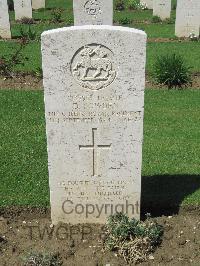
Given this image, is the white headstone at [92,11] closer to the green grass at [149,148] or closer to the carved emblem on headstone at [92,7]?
the carved emblem on headstone at [92,7]

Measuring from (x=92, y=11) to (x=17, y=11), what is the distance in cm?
738

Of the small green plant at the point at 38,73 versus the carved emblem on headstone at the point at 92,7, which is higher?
the carved emblem on headstone at the point at 92,7

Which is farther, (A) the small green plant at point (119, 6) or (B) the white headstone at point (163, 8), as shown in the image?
(A) the small green plant at point (119, 6)

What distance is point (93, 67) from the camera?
Result: 4.63 meters

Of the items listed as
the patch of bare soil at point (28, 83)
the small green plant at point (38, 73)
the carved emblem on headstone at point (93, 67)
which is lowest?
the patch of bare soil at point (28, 83)

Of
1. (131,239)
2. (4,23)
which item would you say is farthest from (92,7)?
(131,239)

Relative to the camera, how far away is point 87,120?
4859 millimetres

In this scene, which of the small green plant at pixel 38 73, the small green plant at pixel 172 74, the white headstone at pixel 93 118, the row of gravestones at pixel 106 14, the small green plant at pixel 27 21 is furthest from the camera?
the small green plant at pixel 27 21

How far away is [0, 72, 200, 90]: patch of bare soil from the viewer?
11.2 metres

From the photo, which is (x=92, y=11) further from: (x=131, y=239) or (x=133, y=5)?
(x=131, y=239)

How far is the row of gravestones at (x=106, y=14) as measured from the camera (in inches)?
554

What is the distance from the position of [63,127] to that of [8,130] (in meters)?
3.78

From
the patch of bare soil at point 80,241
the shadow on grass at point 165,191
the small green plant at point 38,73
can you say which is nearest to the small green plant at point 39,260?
the patch of bare soil at point 80,241

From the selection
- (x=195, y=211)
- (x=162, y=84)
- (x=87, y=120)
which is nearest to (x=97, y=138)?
(x=87, y=120)
